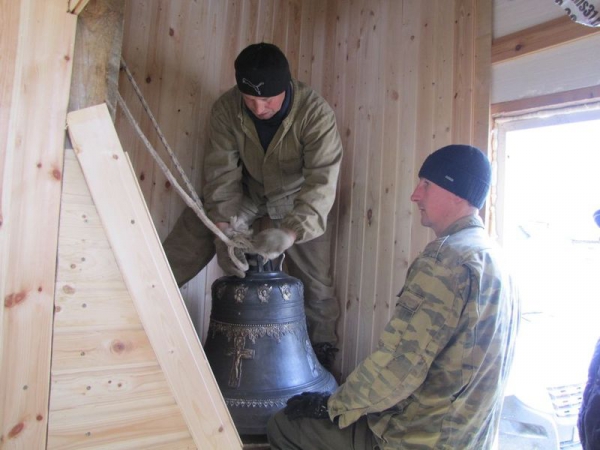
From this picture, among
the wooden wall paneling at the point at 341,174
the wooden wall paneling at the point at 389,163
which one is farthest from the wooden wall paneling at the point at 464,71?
the wooden wall paneling at the point at 341,174

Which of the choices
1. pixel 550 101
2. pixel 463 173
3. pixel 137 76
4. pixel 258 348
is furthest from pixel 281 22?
pixel 258 348

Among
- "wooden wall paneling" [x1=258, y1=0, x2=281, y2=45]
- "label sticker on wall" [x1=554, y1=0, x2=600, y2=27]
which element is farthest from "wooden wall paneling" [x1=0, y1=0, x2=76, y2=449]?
"wooden wall paneling" [x1=258, y1=0, x2=281, y2=45]

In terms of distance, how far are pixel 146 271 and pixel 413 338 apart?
0.68 meters

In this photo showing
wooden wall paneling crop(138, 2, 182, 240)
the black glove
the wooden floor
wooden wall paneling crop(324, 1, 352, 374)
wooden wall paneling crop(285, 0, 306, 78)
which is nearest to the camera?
the black glove

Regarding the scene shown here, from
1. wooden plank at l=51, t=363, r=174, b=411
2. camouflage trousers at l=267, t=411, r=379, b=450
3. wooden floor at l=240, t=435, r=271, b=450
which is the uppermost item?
wooden plank at l=51, t=363, r=174, b=411

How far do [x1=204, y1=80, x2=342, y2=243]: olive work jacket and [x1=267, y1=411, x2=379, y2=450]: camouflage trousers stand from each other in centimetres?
73

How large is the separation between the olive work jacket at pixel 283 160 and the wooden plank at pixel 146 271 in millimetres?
753

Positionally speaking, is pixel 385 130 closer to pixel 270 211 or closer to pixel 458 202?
pixel 270 211

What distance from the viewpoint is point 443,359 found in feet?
3.75

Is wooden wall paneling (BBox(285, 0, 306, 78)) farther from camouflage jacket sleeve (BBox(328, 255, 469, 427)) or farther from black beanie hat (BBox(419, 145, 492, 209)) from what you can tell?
camouflage jacket sleeve (BBox(328, 255, 469, 427))

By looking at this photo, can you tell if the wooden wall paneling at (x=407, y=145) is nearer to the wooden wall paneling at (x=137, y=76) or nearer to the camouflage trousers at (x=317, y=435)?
the camouflage trousers at (x=317, y=435)

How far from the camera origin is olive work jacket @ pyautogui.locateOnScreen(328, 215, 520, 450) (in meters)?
1.10

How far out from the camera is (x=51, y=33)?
1131mm

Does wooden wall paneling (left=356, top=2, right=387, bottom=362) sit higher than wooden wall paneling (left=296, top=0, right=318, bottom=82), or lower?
lower
